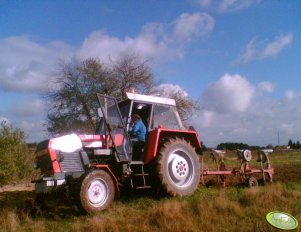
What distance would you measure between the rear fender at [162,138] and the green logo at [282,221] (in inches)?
122

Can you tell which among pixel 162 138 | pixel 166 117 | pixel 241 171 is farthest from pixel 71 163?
pixel 241 171

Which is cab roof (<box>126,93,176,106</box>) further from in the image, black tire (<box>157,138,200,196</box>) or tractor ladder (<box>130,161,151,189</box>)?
tractor ladder (<box>130,161,151,189</box>)

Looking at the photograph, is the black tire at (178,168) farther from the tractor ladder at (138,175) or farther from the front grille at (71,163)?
the front grille at (71,163)

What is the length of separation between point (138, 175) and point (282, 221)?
3.40 metres

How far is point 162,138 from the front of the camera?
9141 mm

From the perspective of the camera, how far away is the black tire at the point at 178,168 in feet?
28.2

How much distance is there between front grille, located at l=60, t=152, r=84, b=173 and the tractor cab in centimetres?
69

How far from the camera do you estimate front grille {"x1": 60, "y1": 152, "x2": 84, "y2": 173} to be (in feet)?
25.7

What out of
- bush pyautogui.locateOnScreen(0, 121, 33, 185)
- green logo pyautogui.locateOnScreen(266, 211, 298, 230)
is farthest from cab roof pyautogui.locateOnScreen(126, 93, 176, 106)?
bush pyautogui.locateOnScreen(0, 121, 33, 185)

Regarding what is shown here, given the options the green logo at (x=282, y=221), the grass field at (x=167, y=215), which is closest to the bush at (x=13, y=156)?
the grass field at (x=167, y=215)

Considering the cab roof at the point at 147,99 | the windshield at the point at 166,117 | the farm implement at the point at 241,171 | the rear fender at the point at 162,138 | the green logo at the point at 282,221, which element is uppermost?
the cab roof at the point at 147,99

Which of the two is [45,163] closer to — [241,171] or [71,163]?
[71,163]

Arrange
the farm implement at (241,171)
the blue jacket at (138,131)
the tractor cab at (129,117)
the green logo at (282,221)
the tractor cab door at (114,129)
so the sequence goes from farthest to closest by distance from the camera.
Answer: the farm implement at (241,171)
the blue jacket at (138,131)
the tractor cab at (129,117)
the tractor cab door at (114,129)
the green logo at (282,221)

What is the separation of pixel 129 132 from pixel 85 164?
125cm
